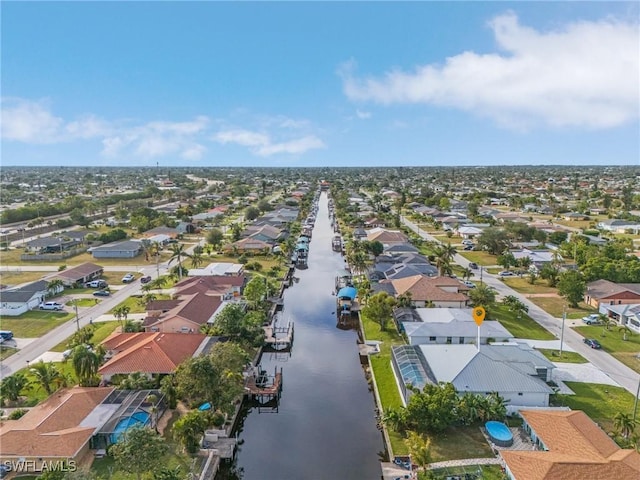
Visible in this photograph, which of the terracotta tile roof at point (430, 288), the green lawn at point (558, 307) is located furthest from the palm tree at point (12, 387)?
the green lawn at point (558, 307)

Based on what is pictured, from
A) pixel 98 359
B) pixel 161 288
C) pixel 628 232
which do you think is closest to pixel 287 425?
pixel 98 359

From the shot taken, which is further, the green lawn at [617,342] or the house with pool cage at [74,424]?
the green lawn at [617,342]

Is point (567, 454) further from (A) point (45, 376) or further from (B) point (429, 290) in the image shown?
(A) point (45, 376)

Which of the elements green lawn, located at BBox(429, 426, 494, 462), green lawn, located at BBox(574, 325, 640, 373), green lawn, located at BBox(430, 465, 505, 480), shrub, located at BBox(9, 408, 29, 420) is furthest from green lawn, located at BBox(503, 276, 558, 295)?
shrub, located at BBox(9, 408, 29, 420)

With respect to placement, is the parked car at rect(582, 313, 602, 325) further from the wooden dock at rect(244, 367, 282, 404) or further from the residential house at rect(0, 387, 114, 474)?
the residential house at rect(0, 387, 114, 474)

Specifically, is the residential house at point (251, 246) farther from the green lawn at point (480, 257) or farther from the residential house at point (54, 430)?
the residential house at point (54, 430)

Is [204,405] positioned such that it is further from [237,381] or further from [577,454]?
[577,454]
